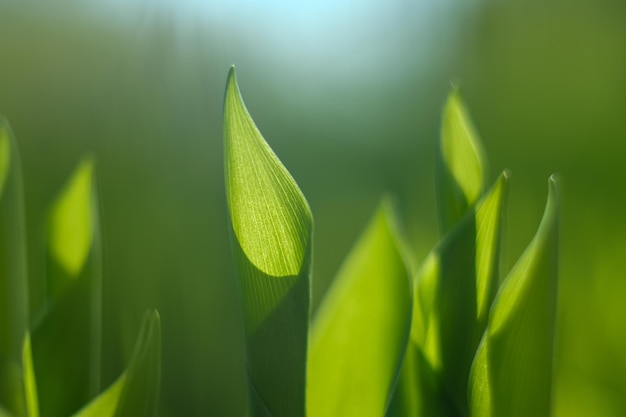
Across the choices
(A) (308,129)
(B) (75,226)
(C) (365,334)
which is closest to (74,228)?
(B) (75,226)

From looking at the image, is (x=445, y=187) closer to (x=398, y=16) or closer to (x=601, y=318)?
(x=601, y=318)

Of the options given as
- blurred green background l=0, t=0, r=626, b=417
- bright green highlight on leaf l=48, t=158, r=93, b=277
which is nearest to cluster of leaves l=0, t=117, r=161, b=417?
bright green highlight on leaf l=48, t=158, r=93, b=277

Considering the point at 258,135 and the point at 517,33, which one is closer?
the point at 258,135

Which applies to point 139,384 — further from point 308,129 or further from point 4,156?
point 308,129

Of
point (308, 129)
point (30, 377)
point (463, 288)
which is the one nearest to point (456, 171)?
point (463, 288)

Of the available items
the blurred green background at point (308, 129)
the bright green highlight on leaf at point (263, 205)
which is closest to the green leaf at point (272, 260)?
the bright green highlight on leaf at point (263, 205)

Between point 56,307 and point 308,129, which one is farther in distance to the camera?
point 308,129

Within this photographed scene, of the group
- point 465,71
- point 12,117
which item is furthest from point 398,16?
point 12,117
